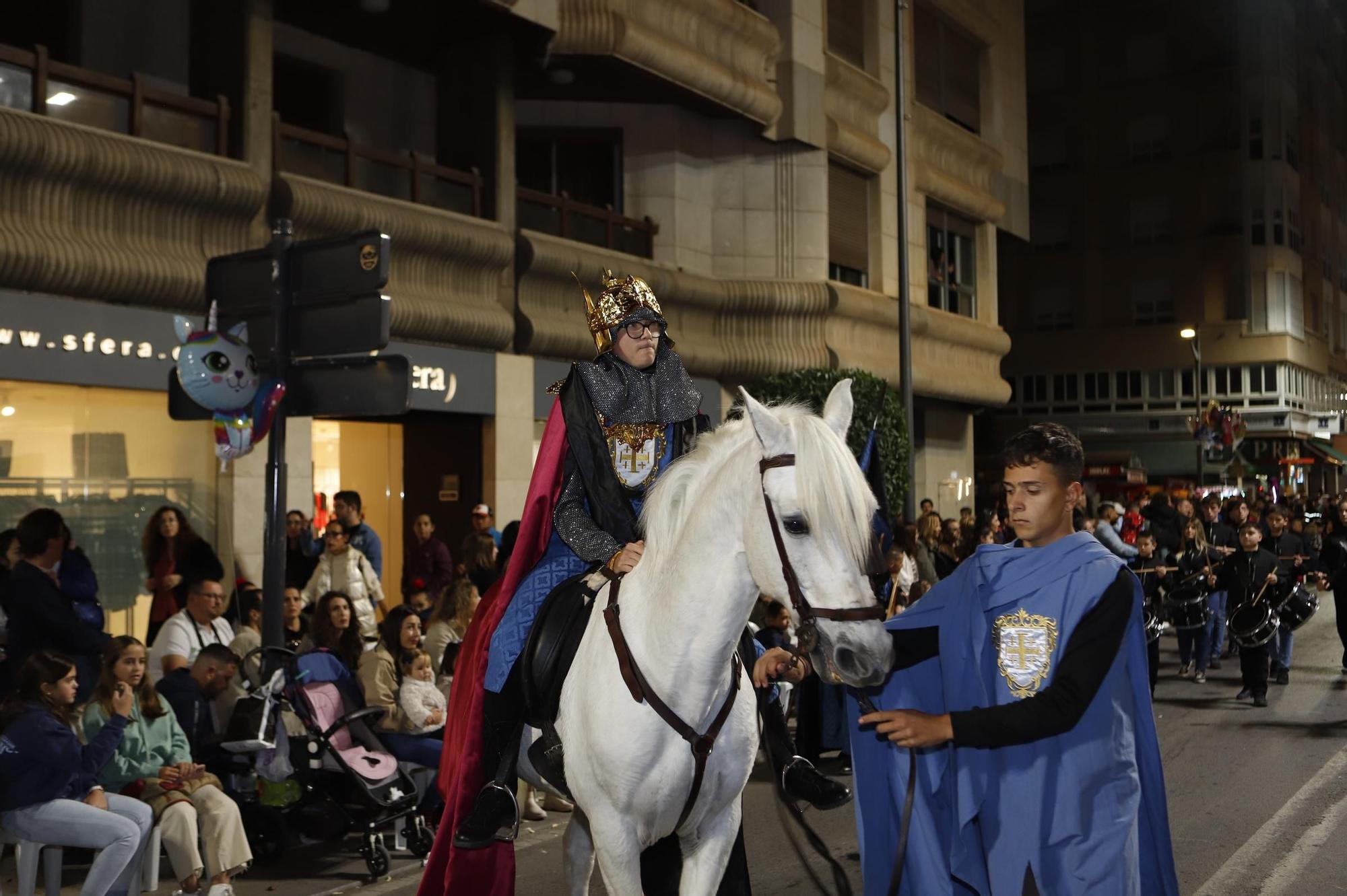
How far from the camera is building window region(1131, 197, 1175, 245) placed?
53500 millimetres

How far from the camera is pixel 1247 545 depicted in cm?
1477

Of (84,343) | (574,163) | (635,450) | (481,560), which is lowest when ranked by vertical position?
(481,560)

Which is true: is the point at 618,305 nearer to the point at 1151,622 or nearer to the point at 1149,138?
the point at 1151,622

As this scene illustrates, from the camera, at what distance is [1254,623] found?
43.6ft

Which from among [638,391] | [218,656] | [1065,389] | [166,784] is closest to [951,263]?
[218,656]

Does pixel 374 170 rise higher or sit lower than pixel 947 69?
lower

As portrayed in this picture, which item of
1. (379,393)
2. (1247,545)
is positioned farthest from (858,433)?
(379,393)

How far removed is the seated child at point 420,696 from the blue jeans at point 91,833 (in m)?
2.06

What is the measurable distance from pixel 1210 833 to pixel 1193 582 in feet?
25.4

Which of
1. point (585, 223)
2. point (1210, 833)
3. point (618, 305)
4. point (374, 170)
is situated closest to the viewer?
point (618, 305)

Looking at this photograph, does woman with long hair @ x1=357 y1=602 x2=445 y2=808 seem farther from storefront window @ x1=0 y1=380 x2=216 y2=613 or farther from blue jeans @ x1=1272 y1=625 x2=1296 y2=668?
blue jeans @ x1=1272 y1=625 x2=1296 y2=668

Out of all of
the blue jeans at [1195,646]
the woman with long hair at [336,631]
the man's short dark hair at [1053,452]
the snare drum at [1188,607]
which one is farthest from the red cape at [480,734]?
the blue jeans at [1195,646]

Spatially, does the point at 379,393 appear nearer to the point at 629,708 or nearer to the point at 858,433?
the point at 629,708

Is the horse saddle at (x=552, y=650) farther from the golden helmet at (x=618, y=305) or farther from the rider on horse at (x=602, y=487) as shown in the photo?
the golden helmet at (x=618, y=305)
